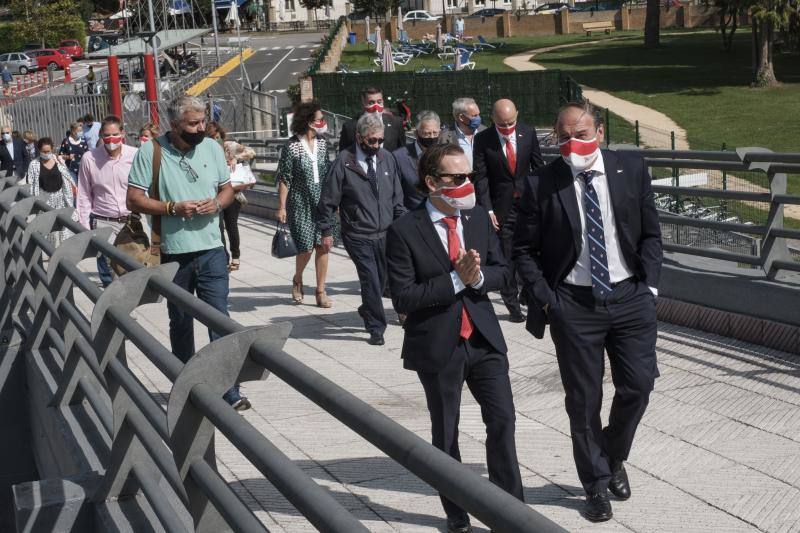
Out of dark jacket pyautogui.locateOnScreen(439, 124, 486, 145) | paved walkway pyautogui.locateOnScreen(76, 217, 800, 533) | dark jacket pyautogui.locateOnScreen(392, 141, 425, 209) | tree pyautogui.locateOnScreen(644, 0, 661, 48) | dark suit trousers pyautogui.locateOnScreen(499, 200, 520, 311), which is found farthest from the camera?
tree pyautogui.locateOnScreen(644, 0, 661, 48)

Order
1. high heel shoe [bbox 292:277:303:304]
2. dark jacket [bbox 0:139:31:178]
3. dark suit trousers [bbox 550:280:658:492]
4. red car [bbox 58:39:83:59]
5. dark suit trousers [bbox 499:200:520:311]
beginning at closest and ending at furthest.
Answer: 1. dark suit trousers [bbox 550:280:658:492]
2. dark suit trousers [bbox 499:200:520:311]
3. high heel shoe [bbox 292:277:303:304]
4. dark jacket [bbox 0:139:31:178]
5. red car [bbox 58:39:83:59]

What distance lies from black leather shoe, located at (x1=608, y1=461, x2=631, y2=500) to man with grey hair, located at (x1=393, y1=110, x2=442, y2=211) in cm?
417

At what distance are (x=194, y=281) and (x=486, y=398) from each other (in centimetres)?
287

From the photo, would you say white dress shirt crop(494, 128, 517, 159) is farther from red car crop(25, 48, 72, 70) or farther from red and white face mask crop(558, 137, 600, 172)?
red car crop(25, 48, 72, 70)

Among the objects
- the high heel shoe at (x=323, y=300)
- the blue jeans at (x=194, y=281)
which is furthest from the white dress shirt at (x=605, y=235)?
the high heel shoe at (x=323, y=300)

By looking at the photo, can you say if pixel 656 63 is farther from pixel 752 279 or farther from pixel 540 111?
pixel 752 279

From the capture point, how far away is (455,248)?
5.45m

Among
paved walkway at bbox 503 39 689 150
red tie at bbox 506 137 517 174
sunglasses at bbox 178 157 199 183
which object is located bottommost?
paved walkway at bbox 503 39 689 150

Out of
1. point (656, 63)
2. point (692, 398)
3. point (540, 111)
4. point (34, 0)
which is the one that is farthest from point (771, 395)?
point (34, 0)

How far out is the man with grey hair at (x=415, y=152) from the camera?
986cm

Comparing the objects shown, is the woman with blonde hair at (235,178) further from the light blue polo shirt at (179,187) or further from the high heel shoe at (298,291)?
the light blue polo shirt at (179,187)

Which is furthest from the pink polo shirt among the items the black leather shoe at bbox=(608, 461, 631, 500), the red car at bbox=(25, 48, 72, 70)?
the red car at bbox=(25, 48, 72, 70)

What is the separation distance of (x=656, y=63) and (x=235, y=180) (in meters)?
53.6

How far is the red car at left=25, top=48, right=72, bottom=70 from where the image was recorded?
254 feet
